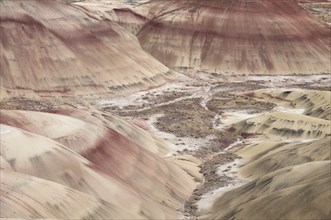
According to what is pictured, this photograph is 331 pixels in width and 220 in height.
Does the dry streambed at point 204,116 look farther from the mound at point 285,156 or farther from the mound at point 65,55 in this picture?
the mound at point 65,55

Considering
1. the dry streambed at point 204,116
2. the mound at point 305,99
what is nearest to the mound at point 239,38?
the dry streambed at point 204,116

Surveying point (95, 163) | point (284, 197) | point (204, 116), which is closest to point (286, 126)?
point (204, 116)

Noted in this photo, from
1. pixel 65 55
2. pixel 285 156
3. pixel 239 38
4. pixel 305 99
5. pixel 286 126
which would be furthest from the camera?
pixel 239 38

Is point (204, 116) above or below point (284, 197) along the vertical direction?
below

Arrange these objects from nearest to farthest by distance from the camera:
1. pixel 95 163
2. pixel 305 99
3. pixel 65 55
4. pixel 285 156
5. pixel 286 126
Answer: pixel 95 163 < pixel 285 156 < pixel 286 126 < pixel 305 99 < pixel 65 55

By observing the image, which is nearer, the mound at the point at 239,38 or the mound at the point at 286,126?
the mound at the point at 286,126

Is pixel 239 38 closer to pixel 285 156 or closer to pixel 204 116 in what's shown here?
pixel 204 116

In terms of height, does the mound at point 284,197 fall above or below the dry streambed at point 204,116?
above
